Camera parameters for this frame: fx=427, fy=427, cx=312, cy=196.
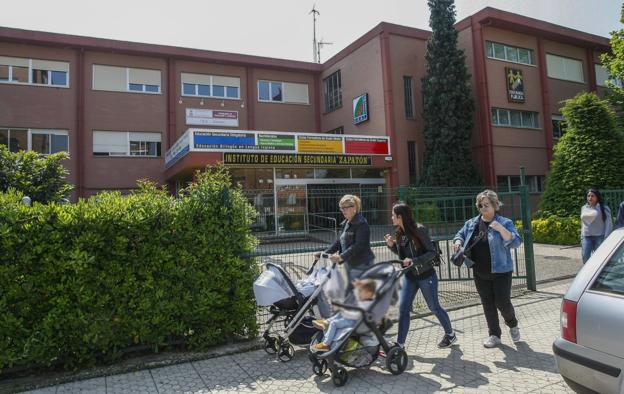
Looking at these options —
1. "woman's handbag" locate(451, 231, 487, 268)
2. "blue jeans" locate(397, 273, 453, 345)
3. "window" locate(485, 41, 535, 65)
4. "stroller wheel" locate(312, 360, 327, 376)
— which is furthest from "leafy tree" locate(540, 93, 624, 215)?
"stroller wheel" locate(312, 360, 327, 376)

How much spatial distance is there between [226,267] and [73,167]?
1781 centimetres

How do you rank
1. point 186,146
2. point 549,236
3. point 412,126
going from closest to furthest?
point 549,236
point 186,146
point 412,126

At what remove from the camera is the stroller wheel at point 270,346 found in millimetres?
4703

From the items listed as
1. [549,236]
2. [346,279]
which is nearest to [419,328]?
[346,279]

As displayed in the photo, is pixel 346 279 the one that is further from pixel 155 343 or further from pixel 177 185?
pixel 177 185

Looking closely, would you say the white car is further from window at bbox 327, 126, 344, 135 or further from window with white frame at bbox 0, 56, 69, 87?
window with white frame at bbox 0, 56, 69, 87

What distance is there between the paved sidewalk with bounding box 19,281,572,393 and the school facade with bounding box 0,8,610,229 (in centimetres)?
1221

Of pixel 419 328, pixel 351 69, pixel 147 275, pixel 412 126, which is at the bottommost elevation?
pixel 419 328

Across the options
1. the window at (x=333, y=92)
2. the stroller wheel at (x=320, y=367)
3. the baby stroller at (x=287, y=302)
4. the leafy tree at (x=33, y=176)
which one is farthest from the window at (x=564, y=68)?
the stroller wheel at (x=320, y=367)

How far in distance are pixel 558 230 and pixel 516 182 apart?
7.87m

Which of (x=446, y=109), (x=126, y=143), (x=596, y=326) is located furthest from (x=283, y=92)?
(x=596, y=326)

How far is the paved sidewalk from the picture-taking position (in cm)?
382

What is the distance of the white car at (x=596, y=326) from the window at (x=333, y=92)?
846 inches

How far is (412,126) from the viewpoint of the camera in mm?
21266
